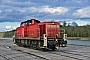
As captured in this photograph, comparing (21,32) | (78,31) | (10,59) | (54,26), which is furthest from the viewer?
(78,31)

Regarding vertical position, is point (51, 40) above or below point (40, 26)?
below

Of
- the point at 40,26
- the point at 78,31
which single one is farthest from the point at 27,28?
the point at 78,31

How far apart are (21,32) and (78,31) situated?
75.2m

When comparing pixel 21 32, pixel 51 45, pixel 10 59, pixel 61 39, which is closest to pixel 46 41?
pixel 51 45

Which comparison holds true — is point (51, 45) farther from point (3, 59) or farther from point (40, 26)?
point (3, 59)

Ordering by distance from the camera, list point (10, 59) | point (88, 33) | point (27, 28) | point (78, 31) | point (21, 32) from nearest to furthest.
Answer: point (10, 59) → point (27, 28) → point (21, 32) → point (88, 33) → point (78, 31)

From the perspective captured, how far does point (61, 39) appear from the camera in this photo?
19672 millimetres

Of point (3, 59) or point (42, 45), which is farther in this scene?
point (42, 45)

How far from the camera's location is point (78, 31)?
99.6 meters

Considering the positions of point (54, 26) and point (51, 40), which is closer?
point (51, 40)

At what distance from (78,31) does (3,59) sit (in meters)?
88.4

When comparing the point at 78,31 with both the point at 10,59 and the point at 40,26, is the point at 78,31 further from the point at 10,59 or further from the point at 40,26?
the point at 10,59

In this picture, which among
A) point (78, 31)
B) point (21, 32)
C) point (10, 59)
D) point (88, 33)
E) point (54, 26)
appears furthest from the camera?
point (78, 31)

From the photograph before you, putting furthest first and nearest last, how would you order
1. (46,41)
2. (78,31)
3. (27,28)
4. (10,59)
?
1. (78,31)
2. (27,28)
3. (46,41)
4. (10,59)
